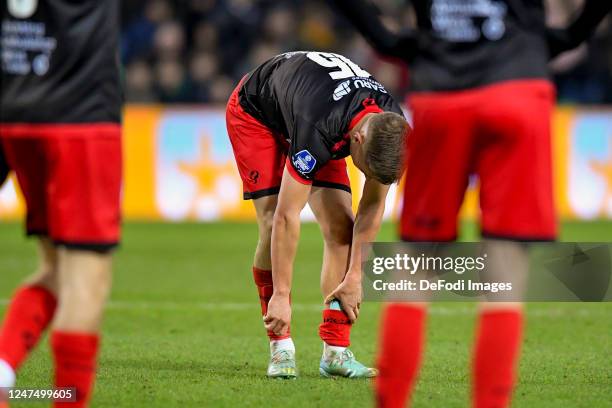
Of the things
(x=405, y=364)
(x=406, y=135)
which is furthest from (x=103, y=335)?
(x=405, y=364)

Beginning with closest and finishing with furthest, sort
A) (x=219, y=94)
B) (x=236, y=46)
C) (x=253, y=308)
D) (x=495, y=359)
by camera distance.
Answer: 1. (x=495, y=359)
2. (x=253, y=308)
3. (x=219, y=94)
4. (x=236, y=46)

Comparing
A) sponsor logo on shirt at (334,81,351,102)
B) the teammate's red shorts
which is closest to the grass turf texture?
the teammate's red shorts

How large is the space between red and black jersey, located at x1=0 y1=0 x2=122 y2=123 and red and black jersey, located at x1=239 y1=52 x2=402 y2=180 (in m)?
1.25

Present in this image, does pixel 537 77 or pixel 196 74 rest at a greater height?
pixel 537 77

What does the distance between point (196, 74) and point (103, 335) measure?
875 cm

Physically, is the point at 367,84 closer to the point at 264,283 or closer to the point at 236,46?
the point at 264,283

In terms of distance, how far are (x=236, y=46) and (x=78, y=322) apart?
38.5ft

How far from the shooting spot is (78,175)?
3.57 metres

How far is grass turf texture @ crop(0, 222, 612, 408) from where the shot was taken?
4.72m

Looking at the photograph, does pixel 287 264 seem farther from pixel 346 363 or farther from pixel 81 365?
pixel 81 365

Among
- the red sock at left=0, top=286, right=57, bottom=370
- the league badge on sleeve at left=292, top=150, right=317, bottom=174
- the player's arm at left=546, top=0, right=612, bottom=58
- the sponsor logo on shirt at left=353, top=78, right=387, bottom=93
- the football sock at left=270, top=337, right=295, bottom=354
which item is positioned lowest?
the football sock at left=270, top=337, right=295, bottom=354

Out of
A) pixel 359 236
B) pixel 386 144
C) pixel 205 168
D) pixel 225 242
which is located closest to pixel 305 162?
pixel 386 144

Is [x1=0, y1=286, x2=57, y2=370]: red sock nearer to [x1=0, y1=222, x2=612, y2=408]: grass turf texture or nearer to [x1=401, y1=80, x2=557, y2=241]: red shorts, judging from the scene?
[x1=0, y1=222, x2=612, y2=408]: grass turf texture

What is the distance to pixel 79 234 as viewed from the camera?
358cm
